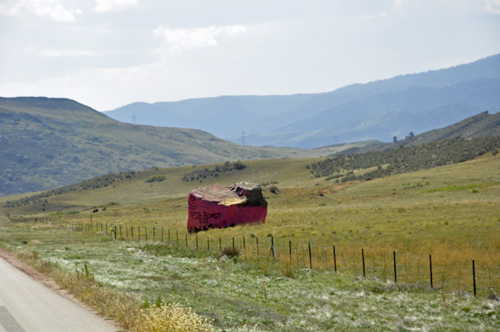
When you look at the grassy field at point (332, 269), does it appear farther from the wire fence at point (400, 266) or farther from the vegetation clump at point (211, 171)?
the vegetation clump at point (211, 171)

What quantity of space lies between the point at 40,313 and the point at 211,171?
12090 cm

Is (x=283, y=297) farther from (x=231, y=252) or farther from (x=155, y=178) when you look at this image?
(x=155, y=178)

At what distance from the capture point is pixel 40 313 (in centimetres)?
1447

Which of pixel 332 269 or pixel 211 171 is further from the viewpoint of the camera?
pixel 211 171

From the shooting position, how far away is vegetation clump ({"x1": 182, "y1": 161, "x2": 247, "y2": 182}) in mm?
132125

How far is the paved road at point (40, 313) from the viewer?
1283 cm

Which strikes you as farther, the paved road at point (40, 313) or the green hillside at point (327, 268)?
the green hillside at point (327, 268)

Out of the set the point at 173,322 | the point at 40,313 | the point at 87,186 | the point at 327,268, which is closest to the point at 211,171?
the point at 87,186

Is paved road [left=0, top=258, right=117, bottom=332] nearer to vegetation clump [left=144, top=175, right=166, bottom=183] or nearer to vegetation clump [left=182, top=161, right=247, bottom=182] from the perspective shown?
vegetation clump [left=182, top=161, right=247, bottom=182]

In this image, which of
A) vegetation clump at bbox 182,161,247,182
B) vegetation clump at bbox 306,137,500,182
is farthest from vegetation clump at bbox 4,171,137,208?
vegetation clump at bbox 306,137,500,182

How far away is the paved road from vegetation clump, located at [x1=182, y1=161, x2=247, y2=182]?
113 metres

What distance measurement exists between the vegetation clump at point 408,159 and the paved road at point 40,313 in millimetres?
74073

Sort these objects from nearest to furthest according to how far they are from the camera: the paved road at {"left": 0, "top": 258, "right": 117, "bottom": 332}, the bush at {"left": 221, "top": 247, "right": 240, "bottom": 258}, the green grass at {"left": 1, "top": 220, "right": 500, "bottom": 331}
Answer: the green grass at {"left": 1, "top": 220, "right": 500, "bottom": 331}
the paved road at {"left": 0, "top": 258, "right": 117, "bottom": 332}
the bush at {"left": 221, "top": 247, "right": 240, "bottom": 258}

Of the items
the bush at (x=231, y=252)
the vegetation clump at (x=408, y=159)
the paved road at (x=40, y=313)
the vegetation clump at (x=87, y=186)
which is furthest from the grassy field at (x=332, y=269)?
the vegetation clump at (x=87, y=186)
